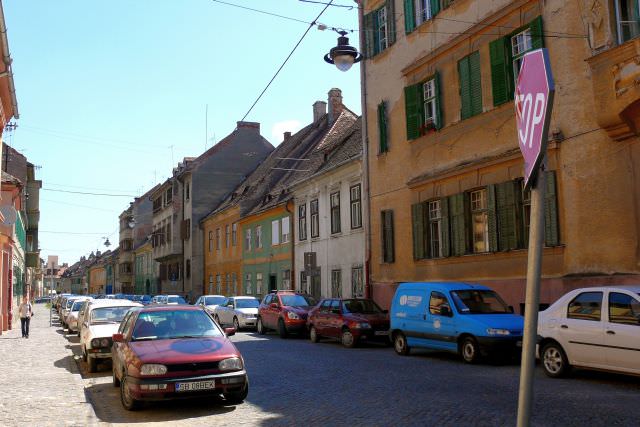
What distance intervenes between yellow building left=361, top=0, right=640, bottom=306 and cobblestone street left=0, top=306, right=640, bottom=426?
12.1 feet

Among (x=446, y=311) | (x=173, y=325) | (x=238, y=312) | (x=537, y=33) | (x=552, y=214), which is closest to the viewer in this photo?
(x=173, y=325)

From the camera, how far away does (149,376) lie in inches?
353

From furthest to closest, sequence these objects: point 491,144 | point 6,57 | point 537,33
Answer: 1. point 6,57
2. point 491,144
3. point 537,33

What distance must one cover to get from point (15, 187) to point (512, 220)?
21657 mm

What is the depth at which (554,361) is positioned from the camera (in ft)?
Result: 37.8

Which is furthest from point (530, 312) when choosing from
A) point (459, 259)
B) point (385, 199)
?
point (385, 199)

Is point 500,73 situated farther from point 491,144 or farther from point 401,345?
point 401,345

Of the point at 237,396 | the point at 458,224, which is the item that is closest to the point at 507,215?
the point at 458,224

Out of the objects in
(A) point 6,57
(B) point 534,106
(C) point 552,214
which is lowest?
(B) point 534,106

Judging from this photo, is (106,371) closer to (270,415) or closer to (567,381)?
A: (270,415)

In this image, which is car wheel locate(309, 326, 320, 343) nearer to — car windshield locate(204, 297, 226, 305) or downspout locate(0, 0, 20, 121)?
car windshield locate(204, 297, 226, 305)

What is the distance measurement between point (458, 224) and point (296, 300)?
308 inches

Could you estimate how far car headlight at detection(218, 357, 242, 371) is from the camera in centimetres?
926

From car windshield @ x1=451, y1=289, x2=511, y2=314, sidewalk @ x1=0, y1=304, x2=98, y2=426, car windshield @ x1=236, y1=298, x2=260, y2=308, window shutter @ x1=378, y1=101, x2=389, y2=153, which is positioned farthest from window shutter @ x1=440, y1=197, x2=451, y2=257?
sidewalk @ x1=0, y1=304, x2=98, y2=426
